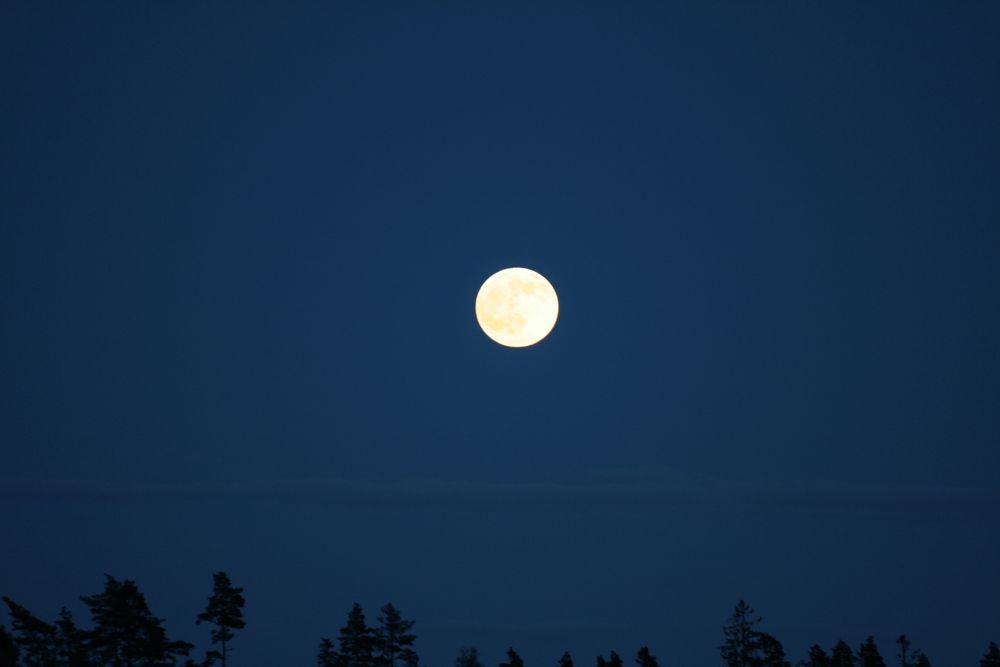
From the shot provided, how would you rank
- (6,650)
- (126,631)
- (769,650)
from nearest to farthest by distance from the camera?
(6,650)
(126,631)
(769,650)

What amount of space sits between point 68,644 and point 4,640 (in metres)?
15.3

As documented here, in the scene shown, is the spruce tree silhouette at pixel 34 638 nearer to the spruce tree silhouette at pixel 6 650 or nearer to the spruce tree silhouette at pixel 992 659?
the spruce tree silhouette at pixel 6 650

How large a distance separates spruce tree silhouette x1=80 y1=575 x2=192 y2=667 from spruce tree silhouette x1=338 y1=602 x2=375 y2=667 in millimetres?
15820

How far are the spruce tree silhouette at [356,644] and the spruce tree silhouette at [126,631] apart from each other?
15.8 meters

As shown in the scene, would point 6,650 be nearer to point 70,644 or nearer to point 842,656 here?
point 70,644

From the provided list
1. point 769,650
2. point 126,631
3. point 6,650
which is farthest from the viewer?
point 769,650

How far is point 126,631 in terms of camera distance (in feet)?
159

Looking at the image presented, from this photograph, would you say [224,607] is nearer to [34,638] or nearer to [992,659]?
[34,638]

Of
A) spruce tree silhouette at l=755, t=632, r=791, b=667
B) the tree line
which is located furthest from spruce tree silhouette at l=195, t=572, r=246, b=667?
spruce tree silhouette at l=755, t=632, r=791, b=667

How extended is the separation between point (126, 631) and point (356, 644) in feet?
58.4

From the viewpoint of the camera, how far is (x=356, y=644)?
208 ft

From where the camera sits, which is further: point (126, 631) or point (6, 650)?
point (126, 631)

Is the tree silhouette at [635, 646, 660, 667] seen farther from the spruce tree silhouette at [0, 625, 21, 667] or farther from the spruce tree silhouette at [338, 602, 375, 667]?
the spruce tree silhouette at [0, 625, 21, 667]

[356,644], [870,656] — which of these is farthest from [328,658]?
[870,656]
